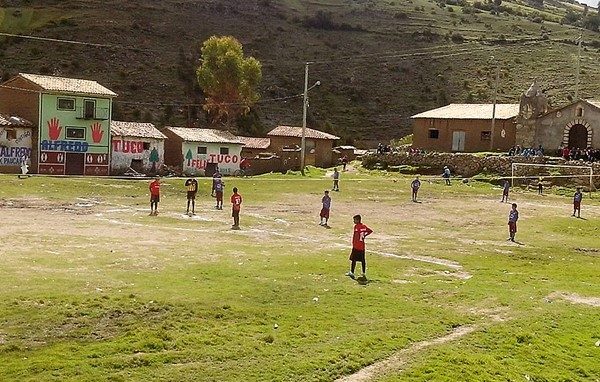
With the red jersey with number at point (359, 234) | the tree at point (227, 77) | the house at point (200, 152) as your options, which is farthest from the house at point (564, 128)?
the red jersey with number at point (359, 234)

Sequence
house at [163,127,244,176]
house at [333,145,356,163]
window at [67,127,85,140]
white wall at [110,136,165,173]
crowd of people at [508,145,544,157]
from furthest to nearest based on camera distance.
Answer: house at [333,145,356,163] → house at [163,127,244,176] → white wall at [110,136,165,173] → crowd of people at [508,145,544,157] → window at [67,127,85,140]

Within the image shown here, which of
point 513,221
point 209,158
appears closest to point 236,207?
point 513,221

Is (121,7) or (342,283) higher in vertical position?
(121,7)

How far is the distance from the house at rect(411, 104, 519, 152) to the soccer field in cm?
3314

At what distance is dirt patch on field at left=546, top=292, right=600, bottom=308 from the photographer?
2289 centimetres

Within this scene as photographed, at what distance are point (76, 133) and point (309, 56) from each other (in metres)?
62.9

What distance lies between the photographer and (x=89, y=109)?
61469mm

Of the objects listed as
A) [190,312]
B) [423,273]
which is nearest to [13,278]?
[190,312]

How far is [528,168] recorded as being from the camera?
59.5m

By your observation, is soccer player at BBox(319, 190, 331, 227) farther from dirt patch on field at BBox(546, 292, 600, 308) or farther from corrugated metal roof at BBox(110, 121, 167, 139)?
corrugated metal roof at BBox(110, 121, 167, 139)

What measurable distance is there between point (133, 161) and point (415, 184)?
84.3ft

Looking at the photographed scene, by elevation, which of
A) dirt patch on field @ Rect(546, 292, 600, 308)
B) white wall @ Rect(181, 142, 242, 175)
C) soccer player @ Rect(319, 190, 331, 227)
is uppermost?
white wall @ Rect(181, 142, 242, 175)

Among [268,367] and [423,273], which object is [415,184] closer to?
[423,273]

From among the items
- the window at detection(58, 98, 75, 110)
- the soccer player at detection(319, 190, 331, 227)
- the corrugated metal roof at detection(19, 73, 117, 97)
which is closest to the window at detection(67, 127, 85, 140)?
the window at detection(58, 98, 75, 110)
